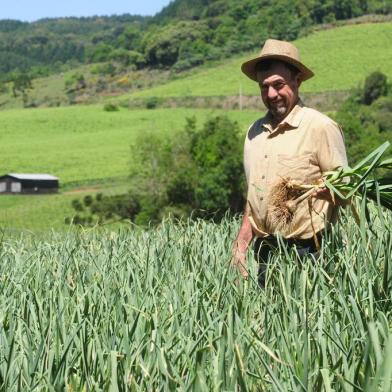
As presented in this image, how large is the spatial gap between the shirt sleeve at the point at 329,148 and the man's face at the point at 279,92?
0.52 feet

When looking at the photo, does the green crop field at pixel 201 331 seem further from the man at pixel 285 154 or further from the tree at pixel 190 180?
A: the tree at pixel 190 180

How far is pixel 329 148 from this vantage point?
3486 millimetres

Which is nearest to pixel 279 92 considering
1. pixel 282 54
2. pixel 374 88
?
pixel 282 54

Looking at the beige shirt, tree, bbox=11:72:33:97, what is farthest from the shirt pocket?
tree, bbox=11:72:33:97

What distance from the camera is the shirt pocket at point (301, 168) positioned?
351 cm

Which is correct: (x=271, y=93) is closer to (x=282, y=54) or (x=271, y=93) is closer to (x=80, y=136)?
(x=282, y=54)

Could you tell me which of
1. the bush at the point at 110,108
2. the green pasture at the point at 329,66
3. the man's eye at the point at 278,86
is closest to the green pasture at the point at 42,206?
the green pasture at the point at 329,66

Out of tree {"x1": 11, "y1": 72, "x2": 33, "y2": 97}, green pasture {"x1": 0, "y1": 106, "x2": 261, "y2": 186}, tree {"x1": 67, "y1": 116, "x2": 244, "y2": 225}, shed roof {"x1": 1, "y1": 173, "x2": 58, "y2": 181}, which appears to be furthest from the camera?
tree {"x1": 11, "y1": 72, "x2": 33, "y2": 97}

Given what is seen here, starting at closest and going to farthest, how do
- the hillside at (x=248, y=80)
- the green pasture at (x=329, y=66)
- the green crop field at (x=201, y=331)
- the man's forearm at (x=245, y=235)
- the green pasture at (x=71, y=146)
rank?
the green crop field at (x=201, y=331)
the man's forearm at (x=245, y=235)
the green pasture at (x=71, y=146)
the hillside at (x=248, y=80)
the green pasture at (x=329, y=66)

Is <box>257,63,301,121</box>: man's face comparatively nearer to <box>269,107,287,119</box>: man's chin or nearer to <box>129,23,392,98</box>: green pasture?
<box>269,107,287,119</box>: man's chin

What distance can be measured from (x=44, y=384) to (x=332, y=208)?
68.4 inches

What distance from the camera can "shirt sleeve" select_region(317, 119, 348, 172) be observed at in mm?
3459

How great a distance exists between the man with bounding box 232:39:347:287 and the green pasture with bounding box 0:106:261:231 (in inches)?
1301

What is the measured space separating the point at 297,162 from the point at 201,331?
124 cm
